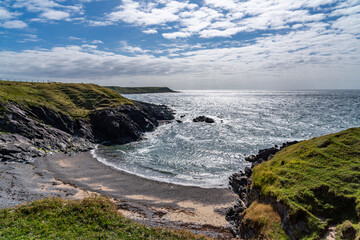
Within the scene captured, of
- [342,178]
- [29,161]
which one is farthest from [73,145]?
[342,178]

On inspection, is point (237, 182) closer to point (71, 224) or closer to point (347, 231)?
point (347, 231)

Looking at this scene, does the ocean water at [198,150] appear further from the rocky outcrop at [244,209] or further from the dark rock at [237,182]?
the rocky outcrop at [244,209]

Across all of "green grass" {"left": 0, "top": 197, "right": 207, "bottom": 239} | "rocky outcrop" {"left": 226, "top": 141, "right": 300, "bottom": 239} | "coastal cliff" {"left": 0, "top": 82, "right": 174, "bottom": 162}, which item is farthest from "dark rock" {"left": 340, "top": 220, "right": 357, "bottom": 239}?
"coastal cliff" {"left": 0, "top": 82, "right": 174, "bottom": 162}

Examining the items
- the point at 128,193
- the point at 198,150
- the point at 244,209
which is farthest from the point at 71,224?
the point at 198,150

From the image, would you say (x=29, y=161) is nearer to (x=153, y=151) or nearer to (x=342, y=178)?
(x=153, y=151)

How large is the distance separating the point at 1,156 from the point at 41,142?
30.7 ft

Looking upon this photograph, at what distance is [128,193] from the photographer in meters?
31.2

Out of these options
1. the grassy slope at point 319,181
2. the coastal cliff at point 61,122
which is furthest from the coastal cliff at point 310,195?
the coastal cliff at point 61,122

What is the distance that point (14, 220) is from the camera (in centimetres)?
1619

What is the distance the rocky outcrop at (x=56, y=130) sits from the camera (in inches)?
1708

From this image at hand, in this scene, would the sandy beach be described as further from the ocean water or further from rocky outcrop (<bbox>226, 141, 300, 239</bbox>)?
the ocean water

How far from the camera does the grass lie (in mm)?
15742

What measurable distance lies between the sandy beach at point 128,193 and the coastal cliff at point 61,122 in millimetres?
7480

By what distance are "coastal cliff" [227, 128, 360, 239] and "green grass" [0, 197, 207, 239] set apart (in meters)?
6.22
